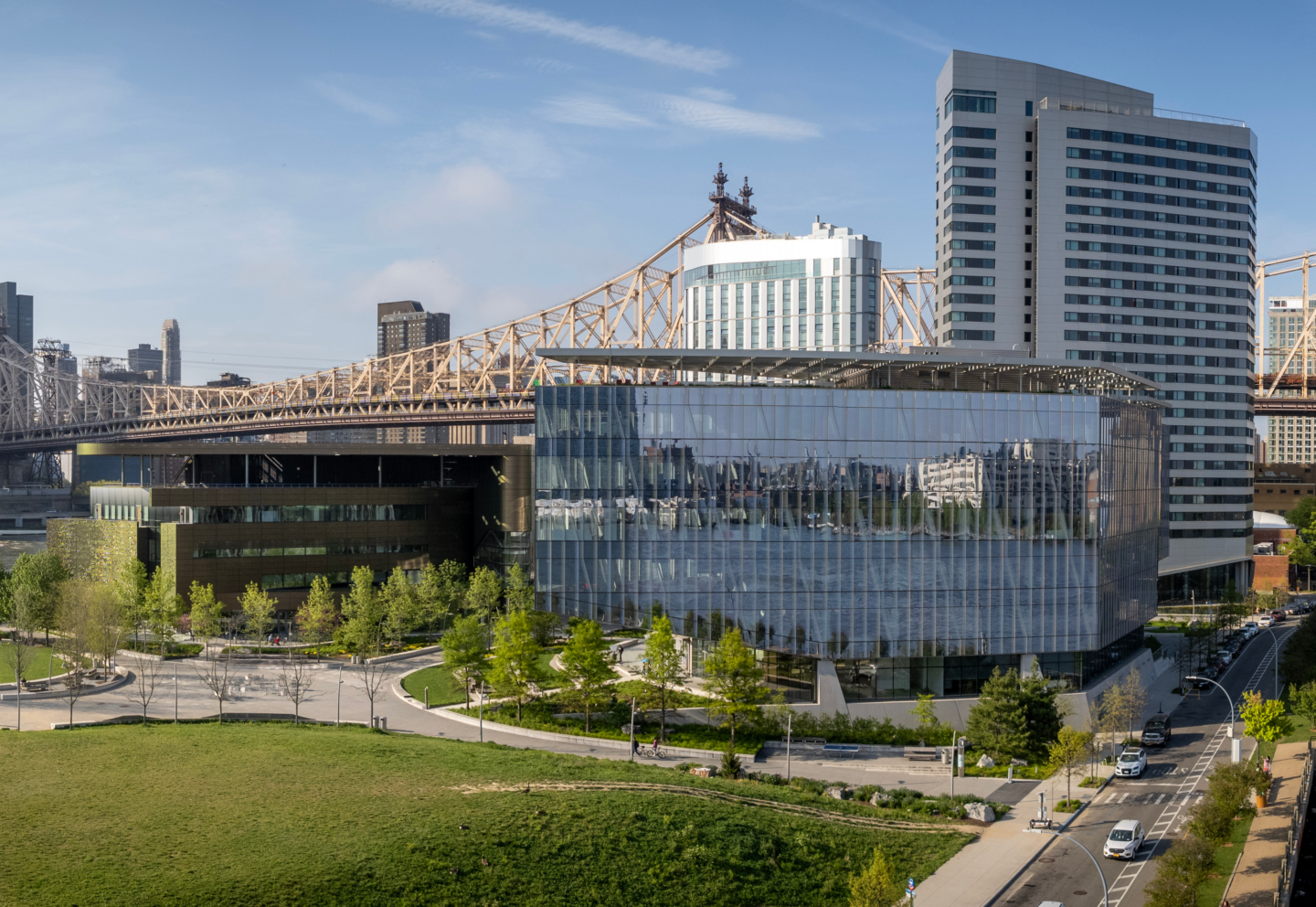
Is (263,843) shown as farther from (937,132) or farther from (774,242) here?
(774,242)

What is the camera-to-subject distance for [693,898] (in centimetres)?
3772

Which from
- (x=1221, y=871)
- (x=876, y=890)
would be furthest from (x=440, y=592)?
(x=1221, y=871)

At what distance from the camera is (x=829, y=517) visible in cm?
6362

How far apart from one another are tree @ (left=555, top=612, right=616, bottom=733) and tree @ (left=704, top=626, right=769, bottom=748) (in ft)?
21.1

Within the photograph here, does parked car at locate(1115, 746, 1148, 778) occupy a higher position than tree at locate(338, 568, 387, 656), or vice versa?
tree at locate(338, 568, 387, 656)

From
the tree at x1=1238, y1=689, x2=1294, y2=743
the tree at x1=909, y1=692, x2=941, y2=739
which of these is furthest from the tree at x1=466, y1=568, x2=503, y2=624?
the tree at x1=1238, y1=689, x2=1294, y2=743

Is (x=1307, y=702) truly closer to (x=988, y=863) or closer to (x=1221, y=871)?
(x=1221, y=871)

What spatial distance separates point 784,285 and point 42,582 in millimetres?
133933

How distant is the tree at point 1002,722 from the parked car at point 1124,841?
12881 mm

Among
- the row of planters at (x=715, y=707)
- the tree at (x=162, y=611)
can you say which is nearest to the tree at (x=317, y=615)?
the tree at (x=162, y=611)

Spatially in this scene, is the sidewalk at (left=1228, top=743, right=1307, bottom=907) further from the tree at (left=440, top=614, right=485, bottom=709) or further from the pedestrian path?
the tree at (left=440, top=614, right=485, bottom=709)

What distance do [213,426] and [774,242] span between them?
344ft

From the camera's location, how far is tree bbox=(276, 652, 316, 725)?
61594 millimetres

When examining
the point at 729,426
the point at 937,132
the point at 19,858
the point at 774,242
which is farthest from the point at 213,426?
the point at 19,858
